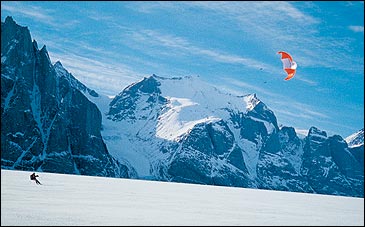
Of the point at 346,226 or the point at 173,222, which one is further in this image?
the point at 346,226

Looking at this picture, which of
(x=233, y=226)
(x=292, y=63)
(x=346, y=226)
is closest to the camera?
(x=233, y=226)

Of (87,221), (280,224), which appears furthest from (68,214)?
(280,224)

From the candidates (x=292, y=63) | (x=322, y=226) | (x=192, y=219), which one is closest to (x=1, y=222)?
(x=192, y=219)

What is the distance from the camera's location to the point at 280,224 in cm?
4034

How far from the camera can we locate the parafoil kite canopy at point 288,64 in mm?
71562

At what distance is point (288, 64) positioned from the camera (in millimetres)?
74125

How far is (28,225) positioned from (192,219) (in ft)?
48.8

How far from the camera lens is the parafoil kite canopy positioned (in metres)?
71.6

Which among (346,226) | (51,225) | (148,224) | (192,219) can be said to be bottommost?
(346,226)

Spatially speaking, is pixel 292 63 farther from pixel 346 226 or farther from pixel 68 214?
pixel 68 214

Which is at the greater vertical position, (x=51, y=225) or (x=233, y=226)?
(x=51, y=225)

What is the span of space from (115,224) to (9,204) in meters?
14.9

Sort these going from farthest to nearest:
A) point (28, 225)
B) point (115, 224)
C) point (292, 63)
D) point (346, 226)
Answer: point (292, 63) < point (346, 226) < point (115, 224) < point (28, 225)

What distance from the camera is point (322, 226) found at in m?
41.1
